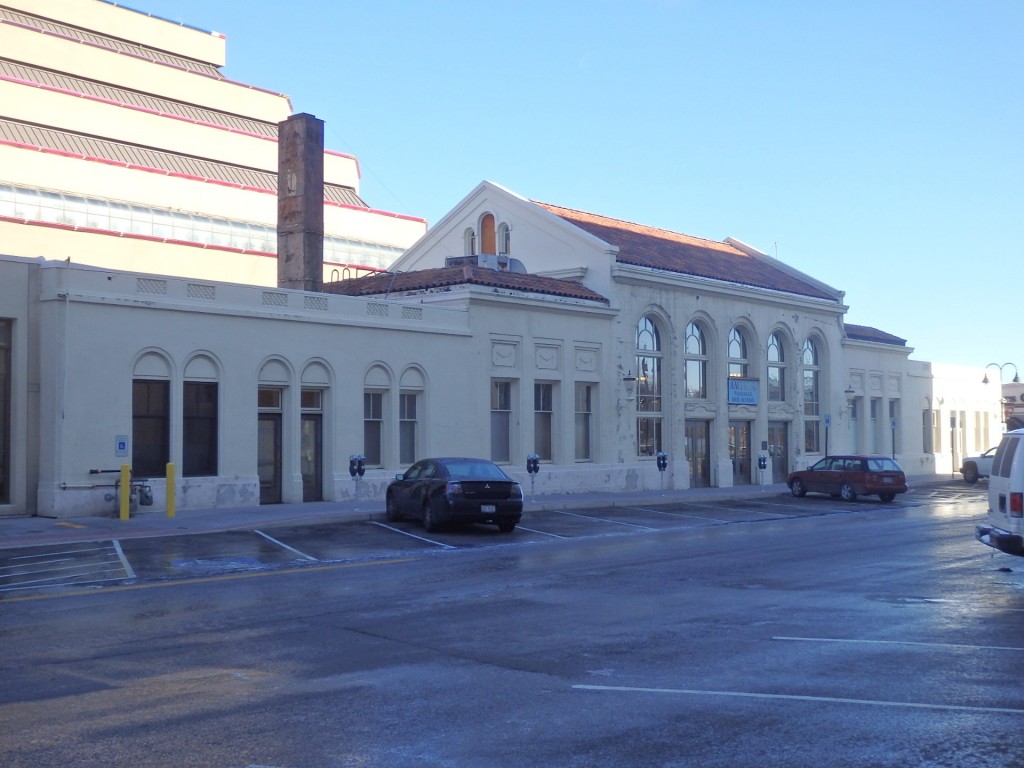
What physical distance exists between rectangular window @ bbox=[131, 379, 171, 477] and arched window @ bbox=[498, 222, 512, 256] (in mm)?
16575

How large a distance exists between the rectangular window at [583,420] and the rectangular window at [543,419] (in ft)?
3.82

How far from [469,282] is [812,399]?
20.6m

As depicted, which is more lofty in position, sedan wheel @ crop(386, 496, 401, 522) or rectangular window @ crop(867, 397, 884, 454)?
rectangular window @ crop(867, 397, 884, 454)

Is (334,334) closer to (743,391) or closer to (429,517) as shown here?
(429,517)

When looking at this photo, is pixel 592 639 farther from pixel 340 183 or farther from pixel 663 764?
pixel 340 183

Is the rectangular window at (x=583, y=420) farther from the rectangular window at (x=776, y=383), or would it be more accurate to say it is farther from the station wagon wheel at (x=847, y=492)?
the rectangular window at (x=776, y=383)

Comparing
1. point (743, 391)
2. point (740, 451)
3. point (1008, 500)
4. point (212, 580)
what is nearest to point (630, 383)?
point (743, 391)

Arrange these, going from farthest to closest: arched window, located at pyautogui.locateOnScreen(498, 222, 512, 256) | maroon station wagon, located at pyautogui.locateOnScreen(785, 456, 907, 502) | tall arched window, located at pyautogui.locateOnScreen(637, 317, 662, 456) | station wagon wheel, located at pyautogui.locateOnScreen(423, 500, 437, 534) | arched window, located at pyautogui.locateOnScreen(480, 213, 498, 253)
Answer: arched window, located at pyautogui.locateOnScreen(480, 213, 498, 253)
arched window, located at pyautogui.locateOnScreen(498, 222, 512, 256)
tall arched window, located at pyautogui.locateOnScreen(637, 317, 662, 456)
maroon station wagon, located at pyautogui.locateOnScreen(785, 456, 907, 502)
station wagon wheel, located at pyautogui.locateOnScreen(423, 500, 437, 534)

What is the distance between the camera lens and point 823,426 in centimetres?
4650

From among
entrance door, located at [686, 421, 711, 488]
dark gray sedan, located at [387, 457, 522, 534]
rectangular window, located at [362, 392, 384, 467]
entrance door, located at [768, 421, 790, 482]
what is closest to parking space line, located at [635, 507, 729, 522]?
dark gray sedan, located at [387, 457, 522, 534]

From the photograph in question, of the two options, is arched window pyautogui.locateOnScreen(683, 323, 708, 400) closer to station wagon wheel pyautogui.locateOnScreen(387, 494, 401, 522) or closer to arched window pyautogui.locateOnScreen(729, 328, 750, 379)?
arched window pyautogui.locateOnScreen(729, 328, 750, 379)

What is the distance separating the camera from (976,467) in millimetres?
45781

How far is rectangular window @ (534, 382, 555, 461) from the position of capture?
3353 centimetres

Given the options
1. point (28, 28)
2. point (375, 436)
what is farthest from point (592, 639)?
point (28, 28)
